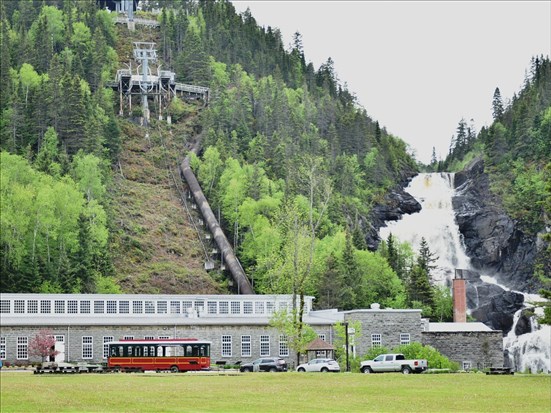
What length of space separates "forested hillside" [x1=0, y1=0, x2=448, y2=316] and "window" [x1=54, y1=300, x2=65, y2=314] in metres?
12.6

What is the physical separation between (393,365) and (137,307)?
94.2 feet

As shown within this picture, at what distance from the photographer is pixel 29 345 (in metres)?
84.2

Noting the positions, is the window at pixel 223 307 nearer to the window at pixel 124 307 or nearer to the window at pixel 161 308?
the window at pixel 161 308

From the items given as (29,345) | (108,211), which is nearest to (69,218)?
(108,211)

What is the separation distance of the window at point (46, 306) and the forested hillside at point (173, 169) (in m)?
12.5

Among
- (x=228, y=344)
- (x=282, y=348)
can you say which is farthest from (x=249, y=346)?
(x=282, y=348)

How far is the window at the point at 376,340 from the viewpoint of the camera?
288 ft

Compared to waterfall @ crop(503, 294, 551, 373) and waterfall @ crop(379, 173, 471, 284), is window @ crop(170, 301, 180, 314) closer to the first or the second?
waterfall @ crop(503, 294, 551, 373)

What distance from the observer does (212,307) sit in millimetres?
96812

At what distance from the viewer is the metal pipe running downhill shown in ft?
396

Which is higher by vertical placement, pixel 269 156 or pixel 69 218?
pixel 269 156

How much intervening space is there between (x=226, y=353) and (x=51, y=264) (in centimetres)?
2594

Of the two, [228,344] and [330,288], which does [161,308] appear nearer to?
[228,344]

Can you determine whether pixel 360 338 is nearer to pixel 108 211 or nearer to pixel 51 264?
pixel 51 264
